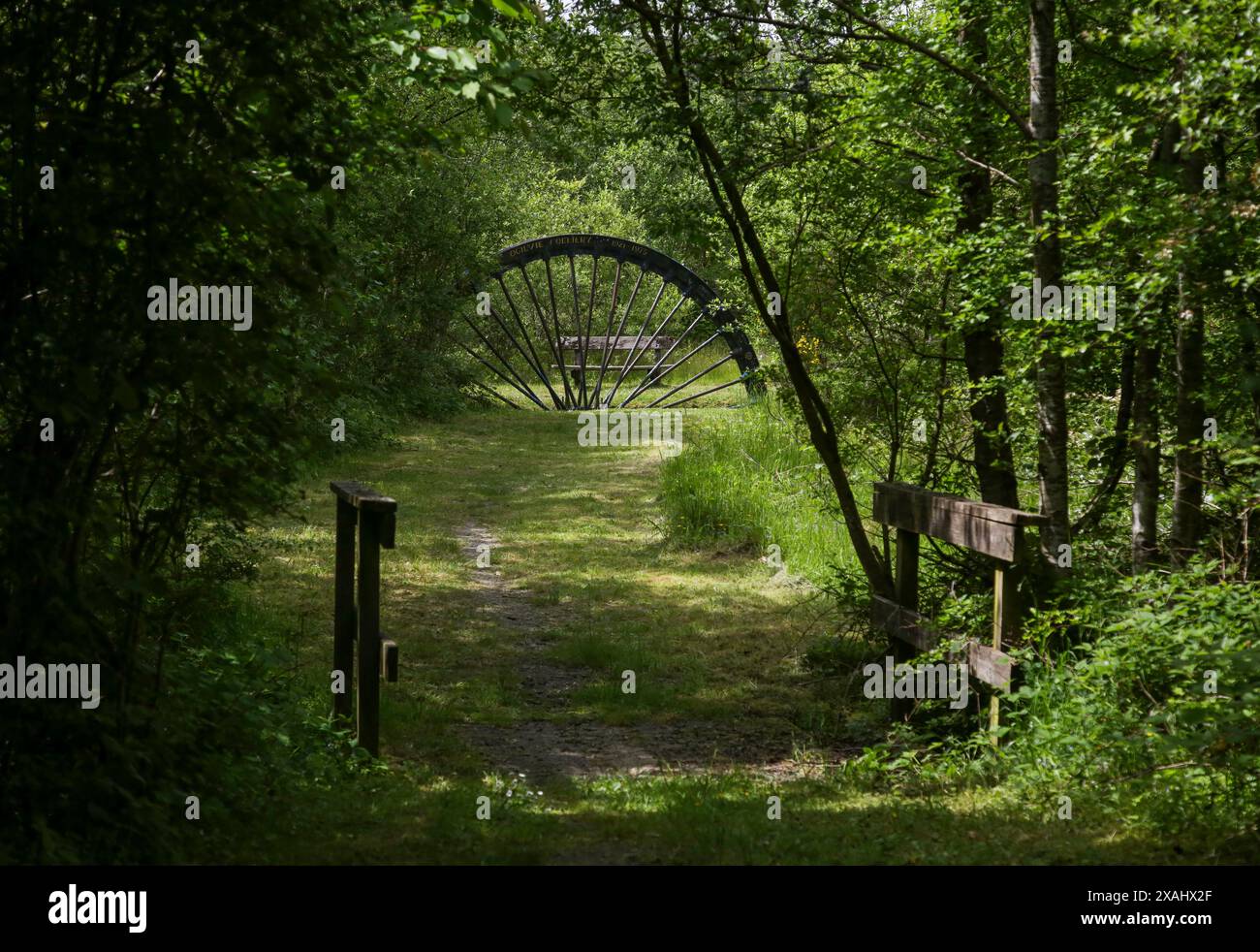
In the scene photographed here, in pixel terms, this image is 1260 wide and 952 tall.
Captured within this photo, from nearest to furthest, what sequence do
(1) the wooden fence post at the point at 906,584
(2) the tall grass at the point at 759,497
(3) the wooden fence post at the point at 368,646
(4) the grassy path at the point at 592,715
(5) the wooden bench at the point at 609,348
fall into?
(4) the grassy path at the point at 592,715 → (3) the wooden fence post at the point at 368,646 → (1) the wooden fence post at the point at 906,584 → (2) the tall grass at the point at 759,497 → (5) the wooden bench at the point at 609,348

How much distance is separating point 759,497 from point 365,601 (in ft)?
23.4

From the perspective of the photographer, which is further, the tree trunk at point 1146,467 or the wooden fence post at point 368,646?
the tree trunk at point 1146,467

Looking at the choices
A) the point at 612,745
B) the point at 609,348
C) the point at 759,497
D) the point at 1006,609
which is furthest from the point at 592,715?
the point at 609,348

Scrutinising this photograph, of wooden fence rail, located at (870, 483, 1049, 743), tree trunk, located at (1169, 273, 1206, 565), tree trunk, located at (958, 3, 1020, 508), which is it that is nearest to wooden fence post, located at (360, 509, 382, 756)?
wooden fence rail, located at (870, 483, 1049, 743)

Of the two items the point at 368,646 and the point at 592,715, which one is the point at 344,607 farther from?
the point at 592,715

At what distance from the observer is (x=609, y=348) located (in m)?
27.3

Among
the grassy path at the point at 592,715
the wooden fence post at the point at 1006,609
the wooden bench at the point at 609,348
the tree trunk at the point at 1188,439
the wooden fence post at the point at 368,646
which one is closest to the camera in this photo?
the grassy path at the point at 592,715

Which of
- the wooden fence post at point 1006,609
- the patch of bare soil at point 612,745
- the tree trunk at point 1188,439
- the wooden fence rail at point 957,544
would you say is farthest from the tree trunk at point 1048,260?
the patch of bare soil at point 612,745

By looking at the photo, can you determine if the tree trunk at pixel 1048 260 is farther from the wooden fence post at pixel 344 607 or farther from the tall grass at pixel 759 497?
the wooden fence post at pixel 344 607

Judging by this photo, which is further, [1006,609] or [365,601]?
[1006,609]

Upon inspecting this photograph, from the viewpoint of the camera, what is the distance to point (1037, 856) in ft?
14.4

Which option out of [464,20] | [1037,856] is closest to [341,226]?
[464,20]

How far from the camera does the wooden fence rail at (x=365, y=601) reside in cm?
584

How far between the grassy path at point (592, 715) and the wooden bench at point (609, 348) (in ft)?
41.2
